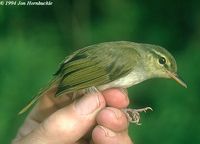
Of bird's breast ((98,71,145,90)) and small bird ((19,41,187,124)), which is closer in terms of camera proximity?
small bird ((19,41,187,124))

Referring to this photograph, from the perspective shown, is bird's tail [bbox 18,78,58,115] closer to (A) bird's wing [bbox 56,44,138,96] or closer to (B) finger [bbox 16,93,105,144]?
(A) bird's wing [bbox 56,44,138,96]

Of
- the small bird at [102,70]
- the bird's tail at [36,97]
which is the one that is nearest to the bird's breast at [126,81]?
the small bird at [102,70]

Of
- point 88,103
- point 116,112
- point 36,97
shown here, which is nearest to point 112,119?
point 116,112

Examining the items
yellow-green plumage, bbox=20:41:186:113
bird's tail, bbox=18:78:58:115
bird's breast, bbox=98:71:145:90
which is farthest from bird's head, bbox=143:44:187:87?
bird's tail, bbox=18:78:58:115

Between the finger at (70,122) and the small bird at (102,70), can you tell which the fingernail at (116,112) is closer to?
the finger at (70,122)

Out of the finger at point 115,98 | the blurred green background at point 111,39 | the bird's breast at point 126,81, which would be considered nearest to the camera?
the finger at point 115,98

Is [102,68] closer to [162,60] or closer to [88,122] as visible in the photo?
[88,122]

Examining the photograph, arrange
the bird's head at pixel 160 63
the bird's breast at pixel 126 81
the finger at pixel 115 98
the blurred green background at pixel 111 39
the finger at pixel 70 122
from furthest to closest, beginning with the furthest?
the blurred green background at pixel 111 39 < the bird's head at pixel 160 63 < the bird's breast at pixel 126 81 < the finger at pixel 115 98 < the finger at pixel 70 122
